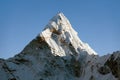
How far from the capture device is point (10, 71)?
53875 millimetres

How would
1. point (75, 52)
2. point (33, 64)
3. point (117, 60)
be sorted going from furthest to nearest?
point (75, 52) < point (33, 64) < point (117, 60)

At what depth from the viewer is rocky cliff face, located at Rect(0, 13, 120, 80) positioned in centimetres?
5350

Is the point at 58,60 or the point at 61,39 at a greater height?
the point at 61,39

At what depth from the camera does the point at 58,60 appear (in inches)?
2283

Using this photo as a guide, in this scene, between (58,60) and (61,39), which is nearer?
(58,60)

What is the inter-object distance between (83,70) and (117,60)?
22.7 feet

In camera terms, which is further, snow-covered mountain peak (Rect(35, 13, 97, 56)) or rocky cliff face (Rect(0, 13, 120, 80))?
snow-covered mountain peak (Rect(35, 13, 97, 56))

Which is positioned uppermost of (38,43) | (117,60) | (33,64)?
(38,43)

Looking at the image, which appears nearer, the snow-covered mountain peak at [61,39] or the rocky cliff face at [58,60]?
the rocky cliff face at [58,60]

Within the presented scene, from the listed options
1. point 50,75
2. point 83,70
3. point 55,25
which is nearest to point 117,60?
point 83,70

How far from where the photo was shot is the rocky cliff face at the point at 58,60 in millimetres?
53500

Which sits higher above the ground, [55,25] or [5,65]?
[55,25]

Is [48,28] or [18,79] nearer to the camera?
[18,79]

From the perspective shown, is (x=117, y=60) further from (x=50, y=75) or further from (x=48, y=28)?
(x=48, y=28)
